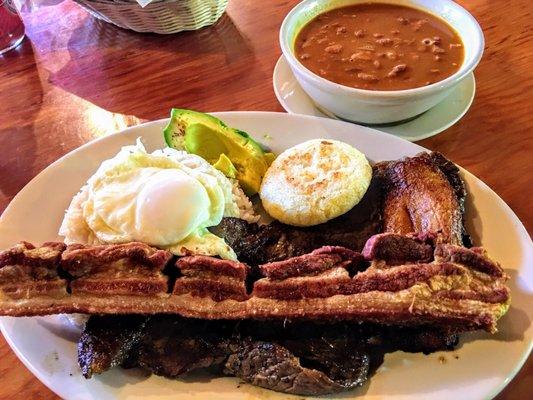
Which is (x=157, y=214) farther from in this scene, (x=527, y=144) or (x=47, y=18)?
(x=47, y=18)

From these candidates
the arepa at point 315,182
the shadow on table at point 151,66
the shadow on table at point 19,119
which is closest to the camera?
the arepa at point 315,182

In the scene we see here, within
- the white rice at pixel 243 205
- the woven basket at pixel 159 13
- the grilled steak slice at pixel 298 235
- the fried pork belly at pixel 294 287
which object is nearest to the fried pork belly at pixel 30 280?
the fried pork belly at pixel 294 287

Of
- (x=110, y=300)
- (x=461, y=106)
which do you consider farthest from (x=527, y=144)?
(x=110, y=300)

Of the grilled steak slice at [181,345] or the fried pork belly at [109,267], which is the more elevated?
the fried pork belly at [109,267]

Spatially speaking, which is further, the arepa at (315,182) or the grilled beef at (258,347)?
the arepa at (315,182)

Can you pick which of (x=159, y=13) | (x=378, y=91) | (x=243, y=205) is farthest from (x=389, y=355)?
(x=159, y=13)

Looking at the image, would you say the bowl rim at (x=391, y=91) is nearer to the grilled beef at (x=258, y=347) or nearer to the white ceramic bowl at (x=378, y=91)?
the white ceramic bowl at (x=378, y=91)

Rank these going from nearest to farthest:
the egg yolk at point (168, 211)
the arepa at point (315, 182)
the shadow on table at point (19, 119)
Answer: the egg yolk at point (168, 211)
the arepa at point (315, 182)
the shadow on table at point (19, 119)
